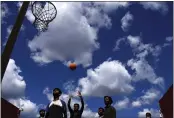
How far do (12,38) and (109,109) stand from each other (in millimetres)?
3138

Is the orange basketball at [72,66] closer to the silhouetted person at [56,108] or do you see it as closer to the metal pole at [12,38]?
the silhouetted person at [56,108]

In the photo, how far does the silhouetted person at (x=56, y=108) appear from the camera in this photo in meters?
6.92

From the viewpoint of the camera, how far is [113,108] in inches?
316

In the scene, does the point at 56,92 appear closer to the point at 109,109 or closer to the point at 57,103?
the point at 57,103

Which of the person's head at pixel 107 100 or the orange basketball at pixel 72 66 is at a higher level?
the orange basketball at pixel 72 66

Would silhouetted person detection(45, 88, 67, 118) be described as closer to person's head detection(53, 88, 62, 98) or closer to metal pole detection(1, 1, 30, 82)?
person's head detection(53, 88, 62, 98)

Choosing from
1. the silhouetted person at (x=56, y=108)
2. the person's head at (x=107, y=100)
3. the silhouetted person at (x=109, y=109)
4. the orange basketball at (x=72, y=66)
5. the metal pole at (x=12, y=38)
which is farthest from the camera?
the orange basketball at (x=72, y=66)

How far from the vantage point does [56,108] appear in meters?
6.93

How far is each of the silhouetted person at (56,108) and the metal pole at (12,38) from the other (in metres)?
1.47

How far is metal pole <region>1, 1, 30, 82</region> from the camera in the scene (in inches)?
240

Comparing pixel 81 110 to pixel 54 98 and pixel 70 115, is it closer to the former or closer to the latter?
pixel 70 115

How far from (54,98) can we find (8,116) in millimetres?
11752

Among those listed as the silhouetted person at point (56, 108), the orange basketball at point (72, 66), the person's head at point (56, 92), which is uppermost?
the orange basketball at point (72, 66)

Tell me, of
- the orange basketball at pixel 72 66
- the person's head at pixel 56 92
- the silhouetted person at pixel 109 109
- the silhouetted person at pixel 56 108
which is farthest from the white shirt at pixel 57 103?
the orange basketball at pixel 72 66
